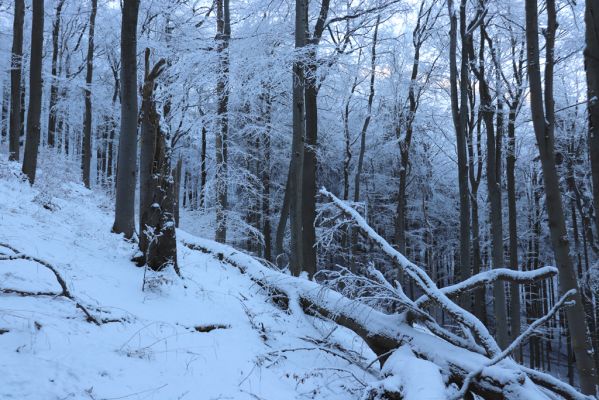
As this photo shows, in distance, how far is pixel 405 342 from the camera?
3924 millimetres

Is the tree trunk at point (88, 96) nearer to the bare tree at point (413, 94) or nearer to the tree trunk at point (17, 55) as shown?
the tree trunk at point (17, 55)

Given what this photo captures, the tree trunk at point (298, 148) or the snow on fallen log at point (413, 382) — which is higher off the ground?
the tree trunk at point (298, 148)

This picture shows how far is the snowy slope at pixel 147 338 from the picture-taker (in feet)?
9.41

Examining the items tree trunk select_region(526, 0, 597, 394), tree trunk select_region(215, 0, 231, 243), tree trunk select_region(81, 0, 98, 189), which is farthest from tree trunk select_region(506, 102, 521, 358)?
tree trunk select_region(81, 0, 98, 189)

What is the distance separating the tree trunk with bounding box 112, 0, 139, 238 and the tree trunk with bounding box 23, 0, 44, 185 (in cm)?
414

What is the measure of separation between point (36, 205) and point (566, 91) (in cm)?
1738

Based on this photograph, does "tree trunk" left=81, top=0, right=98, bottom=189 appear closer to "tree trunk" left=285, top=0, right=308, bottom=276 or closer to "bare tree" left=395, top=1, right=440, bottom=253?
"tree trunk" left=285, top=0, right=308, bottom=276

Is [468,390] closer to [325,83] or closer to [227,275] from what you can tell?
[227,275]

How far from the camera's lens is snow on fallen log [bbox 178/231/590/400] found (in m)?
3.19

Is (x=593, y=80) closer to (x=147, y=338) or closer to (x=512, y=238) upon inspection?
(x=147, y=338)

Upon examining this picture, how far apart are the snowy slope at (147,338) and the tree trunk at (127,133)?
48.0 inches

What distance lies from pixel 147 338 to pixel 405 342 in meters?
2.32

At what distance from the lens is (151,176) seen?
224 inches

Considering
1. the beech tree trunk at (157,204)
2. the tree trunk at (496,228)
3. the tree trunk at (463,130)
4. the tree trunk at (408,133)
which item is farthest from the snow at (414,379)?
the tree trunk at (408,133)
